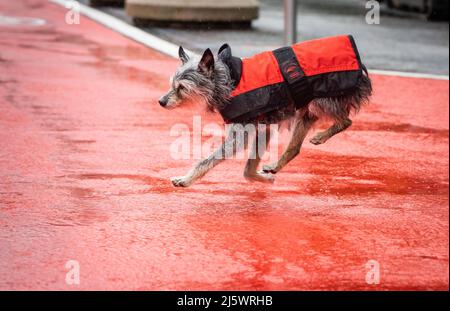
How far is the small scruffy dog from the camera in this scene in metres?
7.76

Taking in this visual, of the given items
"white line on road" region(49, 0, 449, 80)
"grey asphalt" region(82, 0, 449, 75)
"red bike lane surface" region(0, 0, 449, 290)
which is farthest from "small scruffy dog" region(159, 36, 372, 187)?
"grey asphalt" region(82, 0, 449, 75)

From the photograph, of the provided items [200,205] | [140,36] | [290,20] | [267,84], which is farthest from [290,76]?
[140,36]

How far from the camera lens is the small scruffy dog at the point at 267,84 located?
7762 mm

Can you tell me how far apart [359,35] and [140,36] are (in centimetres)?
460

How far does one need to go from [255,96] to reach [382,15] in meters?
19.0

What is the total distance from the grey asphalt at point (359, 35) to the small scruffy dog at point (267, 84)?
829 cm

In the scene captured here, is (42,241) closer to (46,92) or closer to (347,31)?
(46,92)

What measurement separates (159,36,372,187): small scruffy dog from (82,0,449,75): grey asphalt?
829cm

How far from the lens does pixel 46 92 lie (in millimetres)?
13156

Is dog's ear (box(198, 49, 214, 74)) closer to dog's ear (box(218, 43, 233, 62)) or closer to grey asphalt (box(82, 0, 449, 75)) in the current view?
dog's ear (box(218, 43, 233, 62))

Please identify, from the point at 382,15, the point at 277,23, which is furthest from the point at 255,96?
the point at 382,15

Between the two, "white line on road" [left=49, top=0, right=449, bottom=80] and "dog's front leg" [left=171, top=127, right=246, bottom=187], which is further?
"white line on road" [left=49, top=0, right=449, bottom=80]

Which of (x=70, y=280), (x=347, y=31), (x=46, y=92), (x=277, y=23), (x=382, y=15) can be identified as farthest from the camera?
(x=382, y=15)

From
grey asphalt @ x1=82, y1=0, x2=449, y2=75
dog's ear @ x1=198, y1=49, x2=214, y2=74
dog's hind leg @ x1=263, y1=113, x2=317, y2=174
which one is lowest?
grey asphalt @ x1=82, y1=0, x2=449, y2=75
